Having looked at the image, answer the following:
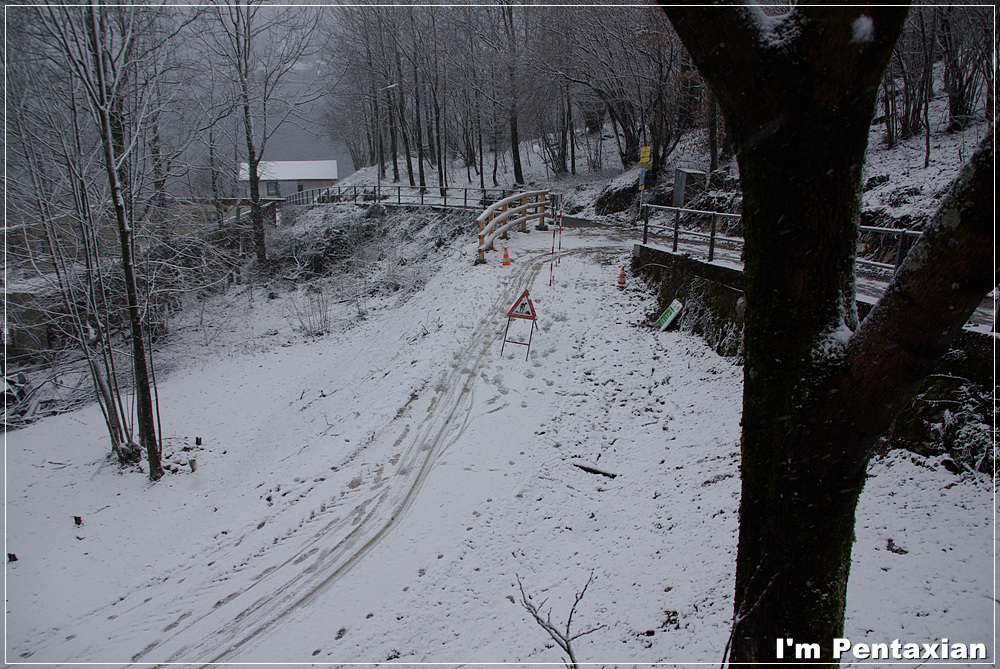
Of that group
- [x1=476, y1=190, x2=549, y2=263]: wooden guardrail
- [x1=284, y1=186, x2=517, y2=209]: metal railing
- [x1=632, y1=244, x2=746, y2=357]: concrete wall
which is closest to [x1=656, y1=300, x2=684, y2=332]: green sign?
[x1=632, y1=244, x2=746, y2=357]: concrete wall

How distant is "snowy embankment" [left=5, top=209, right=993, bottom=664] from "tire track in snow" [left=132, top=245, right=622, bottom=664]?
0.10ft

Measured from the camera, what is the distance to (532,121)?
3256 cm

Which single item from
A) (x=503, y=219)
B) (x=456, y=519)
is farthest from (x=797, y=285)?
(x=503, y=219)

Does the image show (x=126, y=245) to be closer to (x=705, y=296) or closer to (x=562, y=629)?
(x=562, y=629)

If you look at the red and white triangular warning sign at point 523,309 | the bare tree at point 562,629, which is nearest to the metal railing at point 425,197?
the red and white triangular warning sign at point 523,309

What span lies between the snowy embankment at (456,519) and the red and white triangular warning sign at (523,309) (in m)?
0.56

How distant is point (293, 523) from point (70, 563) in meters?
3.37

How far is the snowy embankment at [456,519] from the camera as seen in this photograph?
4.39 m

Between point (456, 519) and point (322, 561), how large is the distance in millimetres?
1555

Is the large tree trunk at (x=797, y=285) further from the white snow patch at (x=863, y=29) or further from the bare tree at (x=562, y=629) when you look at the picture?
the bare tree at (x=562, y=629)

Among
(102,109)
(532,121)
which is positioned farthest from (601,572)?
(532,121)

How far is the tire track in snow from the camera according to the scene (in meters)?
4.80

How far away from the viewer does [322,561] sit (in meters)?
5.60

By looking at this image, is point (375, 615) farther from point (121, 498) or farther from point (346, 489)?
point (121, 498)
